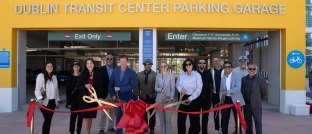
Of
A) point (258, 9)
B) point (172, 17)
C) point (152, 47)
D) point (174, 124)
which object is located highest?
point (258, 9)

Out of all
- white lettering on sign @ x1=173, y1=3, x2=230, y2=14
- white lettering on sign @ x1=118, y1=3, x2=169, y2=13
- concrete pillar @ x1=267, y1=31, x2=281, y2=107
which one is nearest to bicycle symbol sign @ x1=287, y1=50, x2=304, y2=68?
concrete pillar @ x1=267, y1=31, x2=281, y2=107

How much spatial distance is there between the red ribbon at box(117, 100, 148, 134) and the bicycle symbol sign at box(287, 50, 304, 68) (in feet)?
23.5

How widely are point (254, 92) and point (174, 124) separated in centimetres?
334

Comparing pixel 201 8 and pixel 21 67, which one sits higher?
pixel 201 8

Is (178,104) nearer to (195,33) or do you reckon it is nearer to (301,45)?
(195,33)

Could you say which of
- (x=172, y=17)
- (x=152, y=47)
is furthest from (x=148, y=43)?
(x=172, y=17)

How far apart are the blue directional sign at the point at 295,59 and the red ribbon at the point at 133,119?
7.16 meters

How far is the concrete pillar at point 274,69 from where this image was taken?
535 inches

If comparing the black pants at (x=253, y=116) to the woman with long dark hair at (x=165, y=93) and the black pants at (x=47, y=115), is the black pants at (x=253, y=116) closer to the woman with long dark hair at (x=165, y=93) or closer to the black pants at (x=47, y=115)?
the woman with long dark hair at (x=165, y=93)

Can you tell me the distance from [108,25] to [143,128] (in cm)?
637

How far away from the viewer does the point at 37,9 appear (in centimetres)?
1307

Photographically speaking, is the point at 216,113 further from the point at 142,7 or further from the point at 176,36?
the point at 142,7

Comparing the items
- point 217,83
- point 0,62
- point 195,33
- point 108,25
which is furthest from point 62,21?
point 217,83

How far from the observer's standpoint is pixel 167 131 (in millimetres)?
8578
